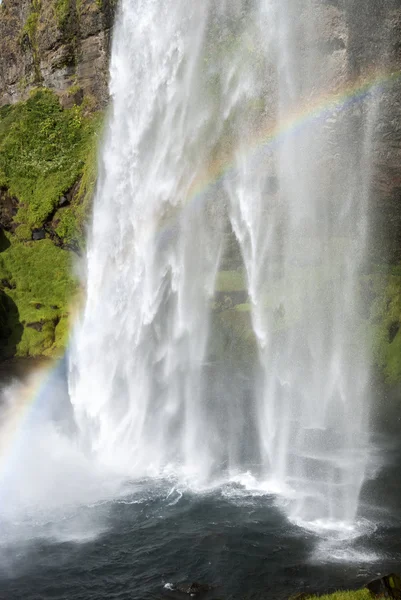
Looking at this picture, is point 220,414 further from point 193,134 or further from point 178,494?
point 193,134

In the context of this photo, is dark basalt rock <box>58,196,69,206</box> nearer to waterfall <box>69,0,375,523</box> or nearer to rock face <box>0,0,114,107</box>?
rock face <box>0,0,114,107</box>

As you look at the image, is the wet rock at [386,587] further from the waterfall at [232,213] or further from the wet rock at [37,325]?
the wet rock at [37,325]

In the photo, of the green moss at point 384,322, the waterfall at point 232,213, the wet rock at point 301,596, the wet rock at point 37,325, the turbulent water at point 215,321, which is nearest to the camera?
the wet rock at point 301,596

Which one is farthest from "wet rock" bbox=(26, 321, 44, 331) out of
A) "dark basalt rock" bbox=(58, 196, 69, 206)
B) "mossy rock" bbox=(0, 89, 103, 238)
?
"dark basalt rock" bbox=(58, 196, 69, 206)

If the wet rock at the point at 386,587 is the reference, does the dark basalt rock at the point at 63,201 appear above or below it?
above

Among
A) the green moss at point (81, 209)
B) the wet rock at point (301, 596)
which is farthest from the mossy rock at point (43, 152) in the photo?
the wet rock at point (301, 596)
